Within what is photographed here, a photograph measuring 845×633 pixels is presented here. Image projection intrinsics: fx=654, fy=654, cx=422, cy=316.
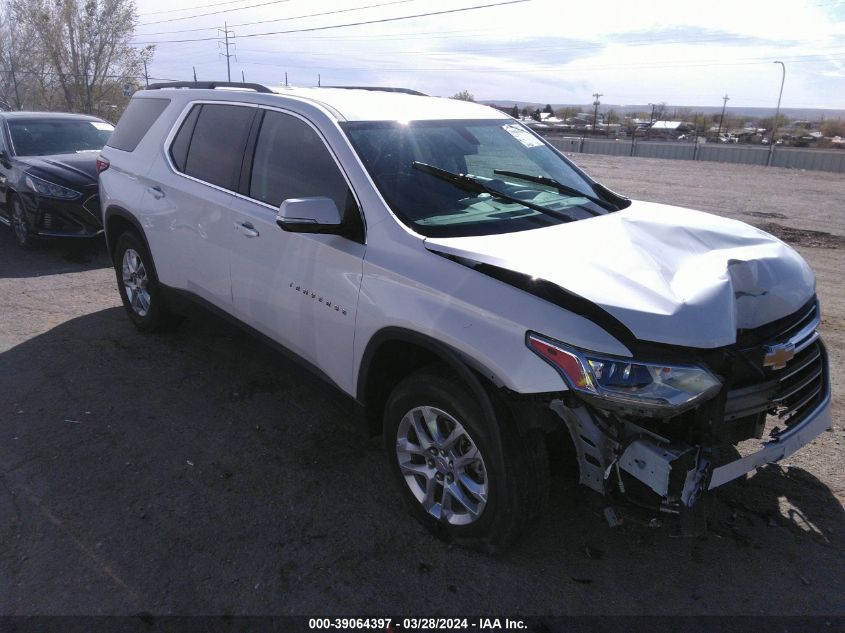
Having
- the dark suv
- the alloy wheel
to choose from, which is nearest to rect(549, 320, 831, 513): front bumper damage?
the alloy wheel

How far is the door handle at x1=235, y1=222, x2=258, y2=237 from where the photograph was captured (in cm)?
378

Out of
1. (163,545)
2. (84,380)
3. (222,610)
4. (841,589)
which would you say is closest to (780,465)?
(841,589)

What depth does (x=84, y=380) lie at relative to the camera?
471cm

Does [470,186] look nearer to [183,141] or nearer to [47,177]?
[183,141]

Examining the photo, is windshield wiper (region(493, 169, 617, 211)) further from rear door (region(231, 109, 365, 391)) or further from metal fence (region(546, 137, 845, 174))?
metal fence (region(546, 137, 845, 174))

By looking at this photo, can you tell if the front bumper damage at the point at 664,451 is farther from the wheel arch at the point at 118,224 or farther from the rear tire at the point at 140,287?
the wheel arch at the point at 118,224

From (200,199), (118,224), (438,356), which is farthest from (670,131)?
(438,356)

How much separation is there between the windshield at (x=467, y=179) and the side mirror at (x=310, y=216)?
11.1 inches

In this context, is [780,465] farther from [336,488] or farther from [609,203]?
[336,488]

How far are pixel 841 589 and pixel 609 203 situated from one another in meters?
2.27

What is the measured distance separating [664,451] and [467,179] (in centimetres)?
176

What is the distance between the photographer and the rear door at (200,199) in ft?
13.4

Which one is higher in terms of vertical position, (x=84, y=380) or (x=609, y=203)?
(x=609, y=203)

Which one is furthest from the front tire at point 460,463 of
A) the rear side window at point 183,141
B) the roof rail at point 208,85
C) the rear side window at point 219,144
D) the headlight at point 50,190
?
the headlight at point 50,190
